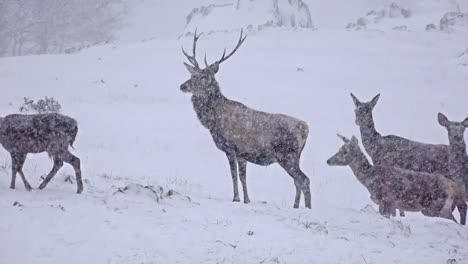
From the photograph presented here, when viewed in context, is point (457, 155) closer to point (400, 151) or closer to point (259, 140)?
point (400, 151)

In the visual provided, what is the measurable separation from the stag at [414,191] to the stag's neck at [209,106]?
290 cm

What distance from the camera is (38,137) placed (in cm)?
743

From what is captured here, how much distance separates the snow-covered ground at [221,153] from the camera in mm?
5695

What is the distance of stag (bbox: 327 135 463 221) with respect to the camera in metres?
8.16

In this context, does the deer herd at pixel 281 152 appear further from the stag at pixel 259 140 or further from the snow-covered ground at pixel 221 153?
the snow-covered ground at pixel 221 153

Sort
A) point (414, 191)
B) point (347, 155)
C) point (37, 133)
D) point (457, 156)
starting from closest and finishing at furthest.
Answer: point (37, 133), point (414, 191), point (457, 156), point (347, 155)

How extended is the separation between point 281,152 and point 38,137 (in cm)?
385

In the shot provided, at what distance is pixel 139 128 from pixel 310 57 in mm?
14237

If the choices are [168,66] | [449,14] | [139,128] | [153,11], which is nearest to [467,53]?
[449,14]

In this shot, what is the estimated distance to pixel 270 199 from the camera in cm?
1148

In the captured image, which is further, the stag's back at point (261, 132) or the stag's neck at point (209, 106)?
the stag's neck at point (209, 106)

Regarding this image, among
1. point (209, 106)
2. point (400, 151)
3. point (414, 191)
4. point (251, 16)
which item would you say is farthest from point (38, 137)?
point (251, 16)

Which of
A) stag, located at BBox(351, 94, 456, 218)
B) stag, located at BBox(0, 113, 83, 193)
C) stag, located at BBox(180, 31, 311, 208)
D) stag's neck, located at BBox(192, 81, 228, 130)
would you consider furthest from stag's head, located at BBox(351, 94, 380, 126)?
stag, located at BBox(0, 113, 83, 193)

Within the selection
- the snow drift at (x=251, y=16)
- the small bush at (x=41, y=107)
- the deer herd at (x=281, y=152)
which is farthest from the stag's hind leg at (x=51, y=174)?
the snow drift at (x=251, y=16)
